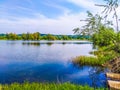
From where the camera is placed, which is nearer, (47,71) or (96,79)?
(96,79)

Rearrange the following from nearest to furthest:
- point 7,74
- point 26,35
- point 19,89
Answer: point 19,89 → point 7,74 → point 26,35

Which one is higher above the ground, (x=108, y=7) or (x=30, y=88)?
(x=108, y=7)

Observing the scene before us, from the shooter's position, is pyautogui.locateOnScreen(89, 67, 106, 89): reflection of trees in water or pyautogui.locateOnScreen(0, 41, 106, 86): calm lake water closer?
pyautogui.locateOnScreen(89, 67, 106, 89): reflection of trees in water

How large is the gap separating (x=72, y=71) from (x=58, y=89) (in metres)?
11.8

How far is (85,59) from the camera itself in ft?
85.4

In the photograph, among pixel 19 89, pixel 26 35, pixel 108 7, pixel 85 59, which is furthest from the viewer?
pixel 26 35

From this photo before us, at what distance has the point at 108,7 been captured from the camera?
312 inches

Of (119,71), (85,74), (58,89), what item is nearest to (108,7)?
(119,71)

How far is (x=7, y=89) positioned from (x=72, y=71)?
12.1 m

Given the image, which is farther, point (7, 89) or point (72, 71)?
point (72, 71)

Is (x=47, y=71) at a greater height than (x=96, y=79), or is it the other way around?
(x=96, y=79)

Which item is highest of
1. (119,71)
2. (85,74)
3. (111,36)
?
Answer: (111,36)

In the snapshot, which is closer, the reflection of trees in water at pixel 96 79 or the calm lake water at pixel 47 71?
the reflection of trees in water at pixel 96 79

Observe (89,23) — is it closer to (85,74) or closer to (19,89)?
(19,89)
